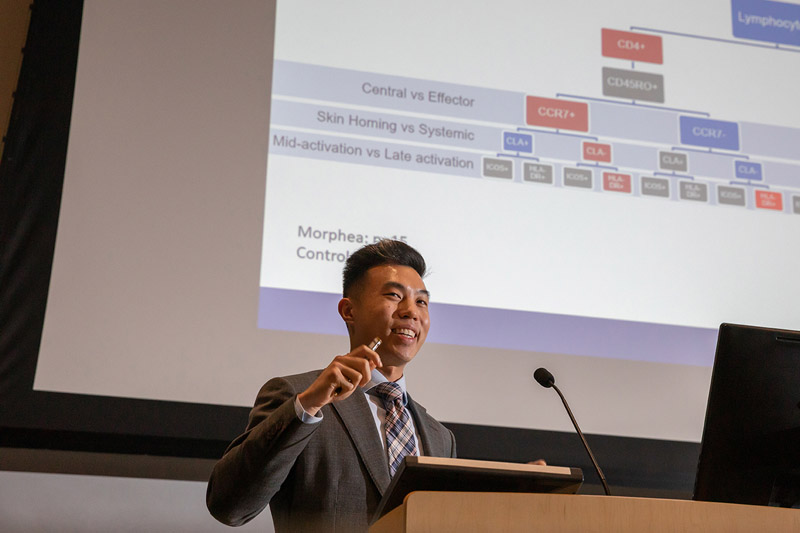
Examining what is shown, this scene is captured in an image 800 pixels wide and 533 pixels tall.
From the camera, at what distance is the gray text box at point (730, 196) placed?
3.20 meters

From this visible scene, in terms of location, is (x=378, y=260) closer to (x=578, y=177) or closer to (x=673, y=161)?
(x=578, y=177)

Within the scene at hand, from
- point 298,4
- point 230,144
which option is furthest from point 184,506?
point 298,4

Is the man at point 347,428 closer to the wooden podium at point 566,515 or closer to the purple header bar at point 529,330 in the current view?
the wooden podium at point 566,515

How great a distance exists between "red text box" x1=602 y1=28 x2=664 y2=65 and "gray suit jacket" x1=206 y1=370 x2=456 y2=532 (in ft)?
6.22

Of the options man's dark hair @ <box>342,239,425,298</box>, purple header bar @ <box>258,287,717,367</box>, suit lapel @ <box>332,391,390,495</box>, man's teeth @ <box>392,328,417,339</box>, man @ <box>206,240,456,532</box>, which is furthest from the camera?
purple header bar @ <box>258,287,717,367</box>

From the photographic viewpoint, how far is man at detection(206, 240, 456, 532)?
1.60 meters

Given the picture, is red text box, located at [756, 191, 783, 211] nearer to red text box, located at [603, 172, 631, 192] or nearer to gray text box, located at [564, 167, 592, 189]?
red text box, located at [603, 172, 631, 192]

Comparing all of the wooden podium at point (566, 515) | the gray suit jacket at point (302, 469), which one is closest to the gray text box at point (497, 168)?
the gray suit jacket at point (302, 469)

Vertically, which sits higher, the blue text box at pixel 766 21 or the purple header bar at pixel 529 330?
the blue text box at pixel 766 21

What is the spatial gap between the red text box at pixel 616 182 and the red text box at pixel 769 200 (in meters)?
0.51

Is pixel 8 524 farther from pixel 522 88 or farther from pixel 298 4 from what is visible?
pixel 522 88

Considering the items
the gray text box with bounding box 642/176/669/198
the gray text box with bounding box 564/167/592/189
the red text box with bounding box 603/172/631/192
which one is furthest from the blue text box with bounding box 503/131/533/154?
the gray text box with bounding box 642/176/669/198

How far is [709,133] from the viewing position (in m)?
3.27

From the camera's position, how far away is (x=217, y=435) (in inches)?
105
